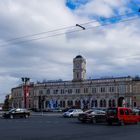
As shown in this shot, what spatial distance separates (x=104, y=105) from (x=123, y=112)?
109m

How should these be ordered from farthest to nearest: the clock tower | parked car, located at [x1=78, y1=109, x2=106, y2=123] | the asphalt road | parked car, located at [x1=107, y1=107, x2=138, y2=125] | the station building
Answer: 1. the clock tower
2. the station building
3. parked car, located at [x1=78, y1=109, x2=106, y2=123]
4. parked car, located at [x1=107, y1=107, x2=138, y2=125]
5. the asphalt road

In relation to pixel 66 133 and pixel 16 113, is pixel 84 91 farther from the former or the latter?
pixel 66 133

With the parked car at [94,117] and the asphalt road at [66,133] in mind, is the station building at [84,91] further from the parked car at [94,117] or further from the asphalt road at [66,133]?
the asphalt road at [66,133]

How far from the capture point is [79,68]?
500ft

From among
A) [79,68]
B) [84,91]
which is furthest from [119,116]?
[79,68]

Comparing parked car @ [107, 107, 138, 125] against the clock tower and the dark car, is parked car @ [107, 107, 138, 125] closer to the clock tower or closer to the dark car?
the dark car

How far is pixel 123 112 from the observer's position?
38.1 meters

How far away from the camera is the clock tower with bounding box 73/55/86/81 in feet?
500

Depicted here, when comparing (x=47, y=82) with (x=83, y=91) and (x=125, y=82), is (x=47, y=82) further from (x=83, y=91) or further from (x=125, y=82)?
(x=125, y=82)

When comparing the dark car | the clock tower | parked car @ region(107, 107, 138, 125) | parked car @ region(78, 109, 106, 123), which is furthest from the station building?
parked car @ region(107, 107, 138, 125)

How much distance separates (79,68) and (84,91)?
30.9 ft

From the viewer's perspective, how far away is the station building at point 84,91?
454 ft

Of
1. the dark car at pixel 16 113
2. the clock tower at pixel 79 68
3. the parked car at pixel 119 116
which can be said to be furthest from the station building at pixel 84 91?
the parked car at pixel 119 116

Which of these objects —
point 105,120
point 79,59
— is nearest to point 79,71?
point 79,59
